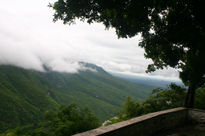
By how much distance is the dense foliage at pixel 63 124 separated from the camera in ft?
11.9

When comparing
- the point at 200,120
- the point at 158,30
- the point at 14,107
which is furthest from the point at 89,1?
the point at 14,107

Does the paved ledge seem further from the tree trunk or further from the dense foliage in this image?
the dense foliage

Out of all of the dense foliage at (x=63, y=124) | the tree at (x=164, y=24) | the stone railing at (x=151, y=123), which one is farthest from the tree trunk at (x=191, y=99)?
the dense foliage at (x=63, y=124)

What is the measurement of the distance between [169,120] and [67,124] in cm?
343

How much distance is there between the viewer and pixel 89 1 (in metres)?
6.67

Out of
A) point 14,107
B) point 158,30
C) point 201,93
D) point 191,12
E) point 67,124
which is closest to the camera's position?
point 67,124

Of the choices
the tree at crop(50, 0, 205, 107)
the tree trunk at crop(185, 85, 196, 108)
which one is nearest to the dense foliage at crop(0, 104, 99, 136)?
the tree at crop(50, 0, 205, 107)

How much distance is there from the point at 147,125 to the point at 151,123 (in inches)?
8.3

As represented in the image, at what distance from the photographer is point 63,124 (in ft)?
12.8

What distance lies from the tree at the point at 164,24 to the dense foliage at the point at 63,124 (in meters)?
2.92

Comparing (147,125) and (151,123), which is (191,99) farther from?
(147,125)

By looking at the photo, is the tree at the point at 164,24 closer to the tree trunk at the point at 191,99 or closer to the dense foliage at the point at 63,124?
the tree trunk at the point at 191,99

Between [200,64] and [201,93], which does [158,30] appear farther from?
[201,93]

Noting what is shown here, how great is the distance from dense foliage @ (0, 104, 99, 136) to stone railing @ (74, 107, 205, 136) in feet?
2.56
